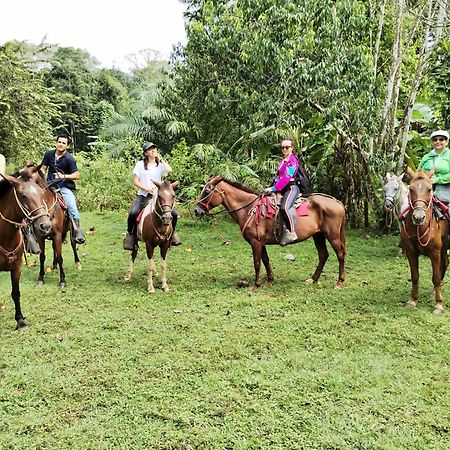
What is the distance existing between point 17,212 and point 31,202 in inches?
10.4

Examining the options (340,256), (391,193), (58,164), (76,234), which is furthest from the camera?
(391,193)

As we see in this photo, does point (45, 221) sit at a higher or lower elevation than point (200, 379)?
higher

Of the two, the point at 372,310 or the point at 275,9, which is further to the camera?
the point at 275,9

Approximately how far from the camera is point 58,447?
3424 millimetres

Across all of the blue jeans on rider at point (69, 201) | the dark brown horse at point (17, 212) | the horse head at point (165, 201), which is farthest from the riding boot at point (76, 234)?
the dark brown horse at point (17, 212)

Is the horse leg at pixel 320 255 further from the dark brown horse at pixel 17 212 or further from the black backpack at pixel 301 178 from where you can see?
the dark brown horse at pixel 17 212

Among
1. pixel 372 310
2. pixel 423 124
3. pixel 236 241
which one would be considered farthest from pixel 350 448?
pixel 423 124

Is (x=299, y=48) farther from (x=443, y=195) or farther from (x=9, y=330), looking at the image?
(x=9, y=330)

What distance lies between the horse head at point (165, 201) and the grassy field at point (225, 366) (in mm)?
1234

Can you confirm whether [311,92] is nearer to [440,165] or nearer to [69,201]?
[440,165]

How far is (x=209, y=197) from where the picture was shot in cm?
745

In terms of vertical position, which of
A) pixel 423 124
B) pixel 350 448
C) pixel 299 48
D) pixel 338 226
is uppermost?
pixel 299 48

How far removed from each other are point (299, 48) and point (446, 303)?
5.07m

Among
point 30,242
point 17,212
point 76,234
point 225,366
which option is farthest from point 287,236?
point 17,212
